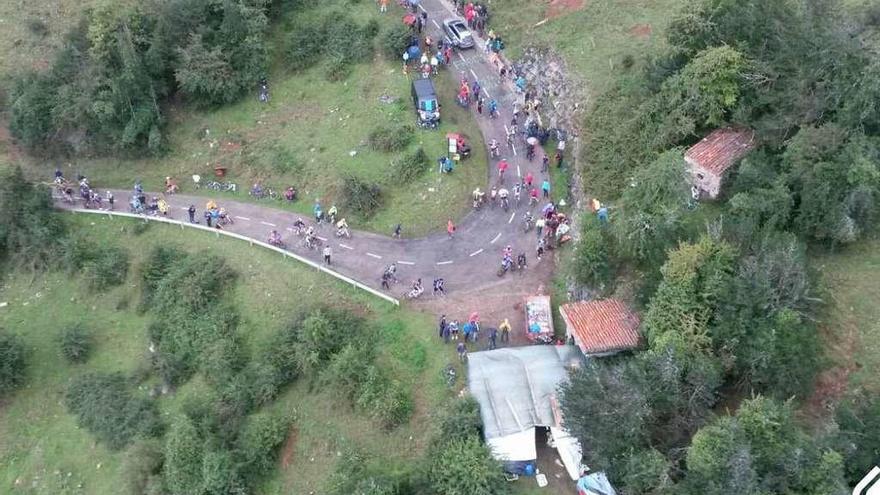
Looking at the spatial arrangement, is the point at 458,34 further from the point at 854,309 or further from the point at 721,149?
the point at 854,309

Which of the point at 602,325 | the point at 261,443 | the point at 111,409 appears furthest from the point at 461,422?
the point at 111,409

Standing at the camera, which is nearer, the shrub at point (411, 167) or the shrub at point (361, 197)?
the shrub at point (361, 197)

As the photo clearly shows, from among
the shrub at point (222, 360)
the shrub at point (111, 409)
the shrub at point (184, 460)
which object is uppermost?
the shrub at point (222, 360)

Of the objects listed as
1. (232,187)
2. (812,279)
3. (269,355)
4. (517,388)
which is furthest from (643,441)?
(232,187)

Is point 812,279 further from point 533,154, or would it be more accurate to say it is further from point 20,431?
point 20,431

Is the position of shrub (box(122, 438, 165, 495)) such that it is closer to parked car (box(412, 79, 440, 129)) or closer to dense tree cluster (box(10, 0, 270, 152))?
dense tree cluster (box(10, 0, 270, 152))

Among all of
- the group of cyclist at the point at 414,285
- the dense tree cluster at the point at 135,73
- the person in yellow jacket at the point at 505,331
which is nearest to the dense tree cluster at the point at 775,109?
the person in yellow jacket at the point at 505,331

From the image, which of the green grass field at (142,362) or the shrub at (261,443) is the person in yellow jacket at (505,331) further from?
the shrub at (261,443)
